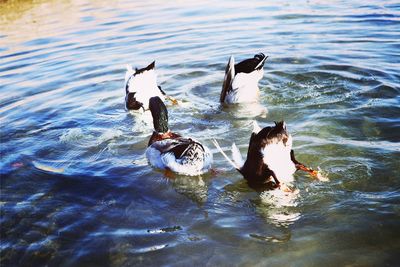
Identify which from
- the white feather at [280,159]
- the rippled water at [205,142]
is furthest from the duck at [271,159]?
the rippled water at [205,142]

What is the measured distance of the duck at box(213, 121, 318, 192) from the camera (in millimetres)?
5062

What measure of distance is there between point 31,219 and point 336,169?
3399mm

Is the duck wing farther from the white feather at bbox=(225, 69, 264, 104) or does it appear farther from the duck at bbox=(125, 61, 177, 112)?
the duck at bbox=(125, 61, 177, 112)

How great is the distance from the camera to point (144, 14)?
674 inches

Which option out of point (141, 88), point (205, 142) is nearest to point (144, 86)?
point (141, 88)

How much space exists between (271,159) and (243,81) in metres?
3.42

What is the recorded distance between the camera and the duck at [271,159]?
5.06 m

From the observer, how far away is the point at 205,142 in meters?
6.99

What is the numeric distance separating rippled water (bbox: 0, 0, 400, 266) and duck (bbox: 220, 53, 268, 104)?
12.1 inches

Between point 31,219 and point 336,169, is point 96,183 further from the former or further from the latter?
point 336,169

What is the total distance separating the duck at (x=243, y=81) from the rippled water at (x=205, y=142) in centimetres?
31

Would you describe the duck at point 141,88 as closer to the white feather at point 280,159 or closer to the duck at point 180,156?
the duck at point 180,156

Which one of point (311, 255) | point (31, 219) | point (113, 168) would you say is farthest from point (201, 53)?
point (311, 255)

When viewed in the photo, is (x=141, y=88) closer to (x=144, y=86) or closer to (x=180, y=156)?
(x=144, y=86)
